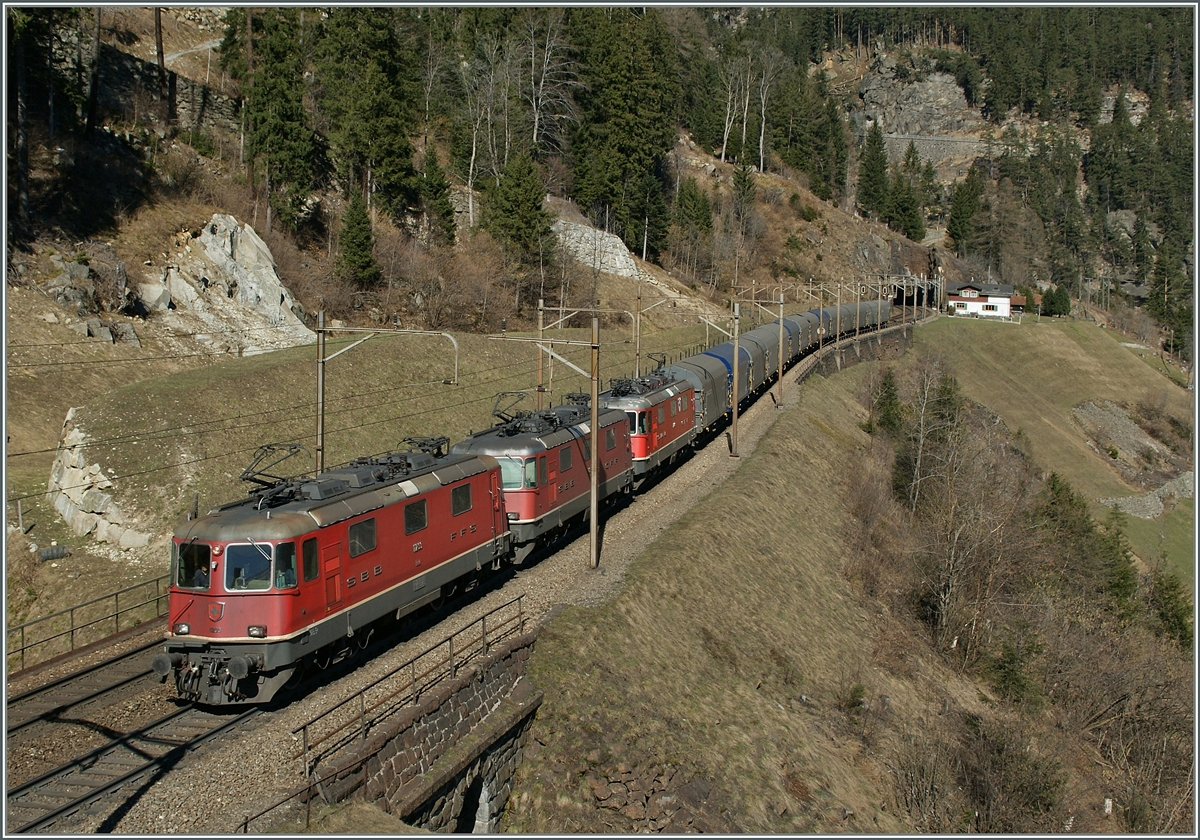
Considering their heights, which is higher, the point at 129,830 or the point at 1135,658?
the point at 129,830

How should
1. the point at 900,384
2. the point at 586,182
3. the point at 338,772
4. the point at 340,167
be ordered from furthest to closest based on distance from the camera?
the point at 586,182 → the point at 900,384 → the point at 340,167 → the point at 338,772

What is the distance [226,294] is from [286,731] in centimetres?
3156

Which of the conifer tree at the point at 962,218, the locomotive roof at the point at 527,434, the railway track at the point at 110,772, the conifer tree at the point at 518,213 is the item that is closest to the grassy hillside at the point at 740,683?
the locomotive roof at the point at 527,434

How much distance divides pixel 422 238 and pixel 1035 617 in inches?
1642

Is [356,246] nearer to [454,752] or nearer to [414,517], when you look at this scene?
[414,517]

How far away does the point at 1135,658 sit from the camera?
33250mm

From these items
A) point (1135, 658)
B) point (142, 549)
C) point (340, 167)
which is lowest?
point (1135, 658)

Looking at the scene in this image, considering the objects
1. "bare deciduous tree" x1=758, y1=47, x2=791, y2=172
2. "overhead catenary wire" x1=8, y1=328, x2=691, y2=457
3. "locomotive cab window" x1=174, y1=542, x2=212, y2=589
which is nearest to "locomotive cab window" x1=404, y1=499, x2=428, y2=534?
"locomotive cab window" x1=174, y1=542, x2=212, y2=589

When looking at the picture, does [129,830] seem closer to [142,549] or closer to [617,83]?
[142,549]

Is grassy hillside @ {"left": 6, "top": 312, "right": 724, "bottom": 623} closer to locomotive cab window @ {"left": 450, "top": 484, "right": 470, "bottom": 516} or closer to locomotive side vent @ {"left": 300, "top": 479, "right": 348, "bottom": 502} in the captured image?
locomotive cab window @ {"left": 450, "top": 484, "right": 470, "bottom": 516}

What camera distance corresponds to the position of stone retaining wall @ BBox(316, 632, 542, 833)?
1370cm

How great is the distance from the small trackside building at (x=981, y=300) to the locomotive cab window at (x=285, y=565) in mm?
114143

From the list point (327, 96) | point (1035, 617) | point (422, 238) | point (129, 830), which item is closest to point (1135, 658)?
point (1035, 617)

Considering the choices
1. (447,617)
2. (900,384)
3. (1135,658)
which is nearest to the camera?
(447,617)
